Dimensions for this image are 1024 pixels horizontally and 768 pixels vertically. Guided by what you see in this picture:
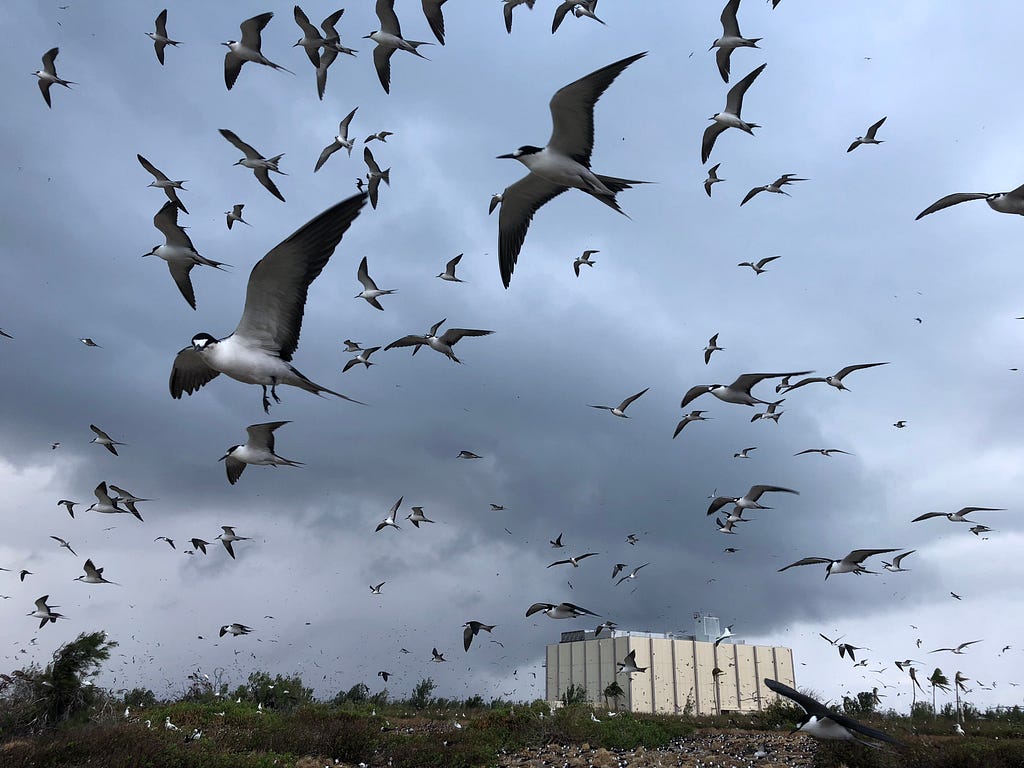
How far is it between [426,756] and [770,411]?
422 inches

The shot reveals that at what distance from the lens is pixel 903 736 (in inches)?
687

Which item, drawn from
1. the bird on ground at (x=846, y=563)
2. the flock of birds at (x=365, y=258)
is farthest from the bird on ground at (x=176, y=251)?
the bird on ground at (x=846, y=563)

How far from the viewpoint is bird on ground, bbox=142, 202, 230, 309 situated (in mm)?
12125

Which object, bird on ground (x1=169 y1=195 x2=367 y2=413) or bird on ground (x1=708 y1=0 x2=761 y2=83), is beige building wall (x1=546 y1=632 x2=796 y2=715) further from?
bird on ground (x1=169 y1=195 x2=367 y2=413)

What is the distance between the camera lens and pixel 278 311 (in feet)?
28.9

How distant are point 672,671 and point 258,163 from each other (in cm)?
4624

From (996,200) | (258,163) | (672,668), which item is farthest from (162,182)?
(672,668)

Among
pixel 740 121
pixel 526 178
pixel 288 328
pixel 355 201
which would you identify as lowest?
pixel 288 328

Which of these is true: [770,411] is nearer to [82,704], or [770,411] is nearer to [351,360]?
[351,360]

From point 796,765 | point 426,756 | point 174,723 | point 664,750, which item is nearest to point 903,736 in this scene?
point 796,765

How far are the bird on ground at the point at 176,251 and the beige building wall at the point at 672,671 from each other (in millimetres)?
40910

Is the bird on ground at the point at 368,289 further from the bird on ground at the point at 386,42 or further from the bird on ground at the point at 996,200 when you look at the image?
the bird on ground at the point at 996,200

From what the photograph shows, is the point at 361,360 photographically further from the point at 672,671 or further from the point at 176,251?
the point at 672,671

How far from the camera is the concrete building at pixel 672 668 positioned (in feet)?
164
